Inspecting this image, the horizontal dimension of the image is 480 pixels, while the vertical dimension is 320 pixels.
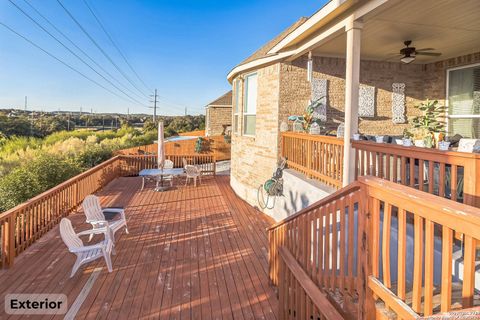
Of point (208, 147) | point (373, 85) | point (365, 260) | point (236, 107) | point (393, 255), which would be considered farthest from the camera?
point (208, 147)

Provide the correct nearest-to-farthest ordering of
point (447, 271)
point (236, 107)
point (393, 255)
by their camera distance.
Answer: point (447, 271) < point (393, 255) < point (236, 107)

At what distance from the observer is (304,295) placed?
3.07 meters

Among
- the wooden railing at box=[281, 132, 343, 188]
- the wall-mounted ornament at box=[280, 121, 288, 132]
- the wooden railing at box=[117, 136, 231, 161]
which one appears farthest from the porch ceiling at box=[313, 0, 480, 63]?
the wooden railing at box=[117, 136, 231, 161]

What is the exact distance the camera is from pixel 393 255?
3.04 metres

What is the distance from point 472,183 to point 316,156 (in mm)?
3563

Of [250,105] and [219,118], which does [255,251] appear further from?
[219,118]

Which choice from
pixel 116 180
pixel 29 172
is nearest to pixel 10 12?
pixel 116 180

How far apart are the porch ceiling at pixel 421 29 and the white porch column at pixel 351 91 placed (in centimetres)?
28

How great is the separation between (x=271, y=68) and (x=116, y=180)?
8.79 metres

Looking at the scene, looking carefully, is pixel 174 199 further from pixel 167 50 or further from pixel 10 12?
pixel 167 50

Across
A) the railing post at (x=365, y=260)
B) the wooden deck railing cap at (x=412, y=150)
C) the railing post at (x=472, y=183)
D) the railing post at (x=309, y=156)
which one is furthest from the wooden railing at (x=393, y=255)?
the railing post at (x=309, y=156)

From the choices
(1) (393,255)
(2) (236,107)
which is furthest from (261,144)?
(1) (393,255)

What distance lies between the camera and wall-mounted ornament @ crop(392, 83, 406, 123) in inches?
334

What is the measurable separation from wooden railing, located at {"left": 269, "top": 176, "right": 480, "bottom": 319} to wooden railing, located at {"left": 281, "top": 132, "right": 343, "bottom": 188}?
6.80 feet
